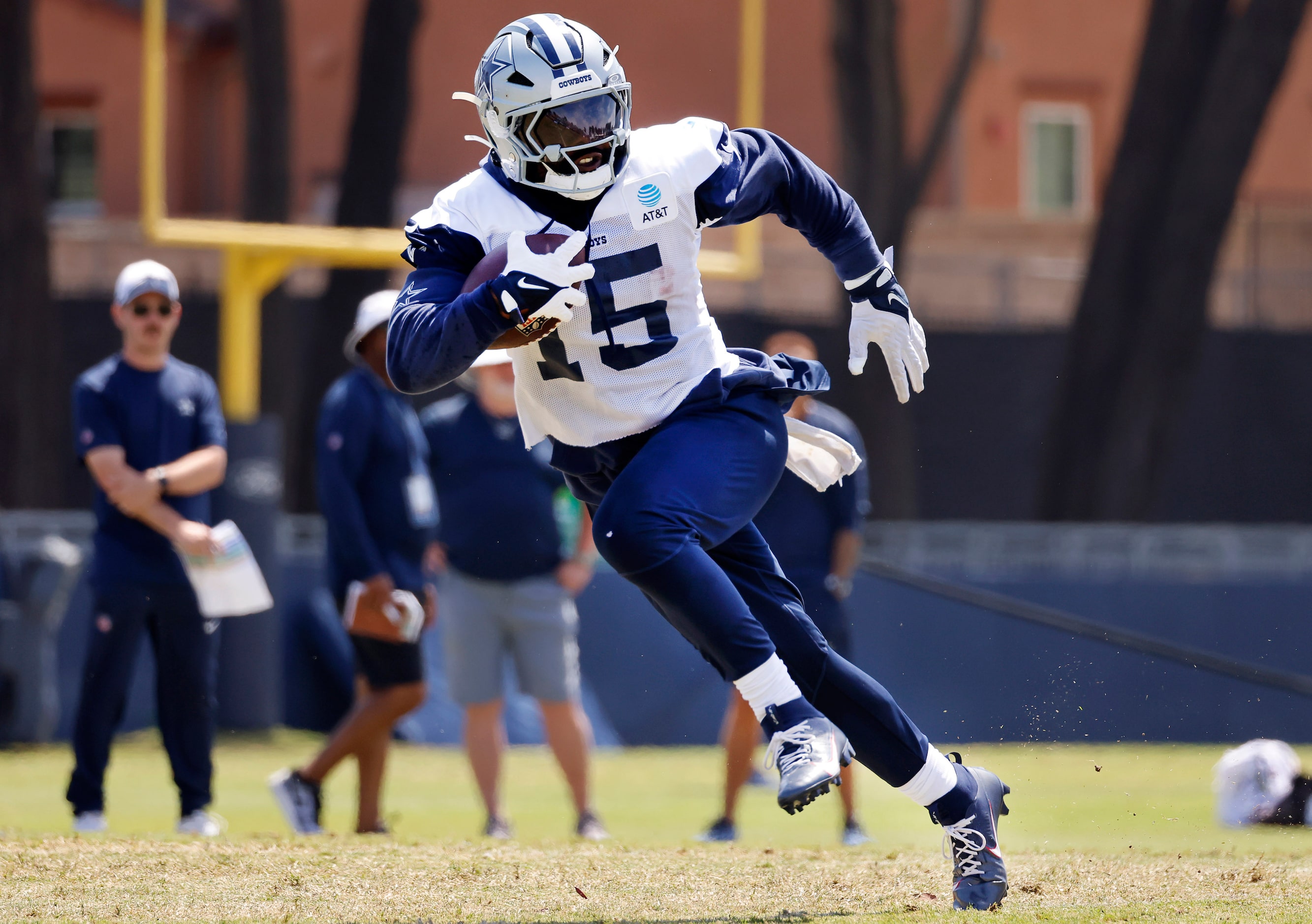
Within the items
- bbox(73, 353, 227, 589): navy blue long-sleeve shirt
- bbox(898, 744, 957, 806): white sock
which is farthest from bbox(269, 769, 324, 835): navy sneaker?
bbox(898, 744, 957, 806): white sock

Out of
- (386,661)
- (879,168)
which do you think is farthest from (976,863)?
(879,168)

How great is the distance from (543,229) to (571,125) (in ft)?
0.81

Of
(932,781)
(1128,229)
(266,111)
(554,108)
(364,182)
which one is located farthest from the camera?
(1128,229)

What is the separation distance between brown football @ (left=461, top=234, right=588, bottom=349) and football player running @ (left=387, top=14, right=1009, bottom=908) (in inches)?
1.1

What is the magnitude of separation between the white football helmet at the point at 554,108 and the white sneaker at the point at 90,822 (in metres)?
3.34

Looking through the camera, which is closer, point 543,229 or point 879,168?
point 543,229

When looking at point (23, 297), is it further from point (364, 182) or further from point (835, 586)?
point (835, 586)

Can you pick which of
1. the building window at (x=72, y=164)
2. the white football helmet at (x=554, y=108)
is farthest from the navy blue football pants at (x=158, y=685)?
the building window at (x=72, y=164)

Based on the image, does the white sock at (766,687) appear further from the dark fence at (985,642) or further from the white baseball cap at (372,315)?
the dark fence at (985,642)

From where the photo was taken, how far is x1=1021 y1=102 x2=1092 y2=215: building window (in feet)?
66.3

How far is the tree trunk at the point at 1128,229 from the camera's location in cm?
1368

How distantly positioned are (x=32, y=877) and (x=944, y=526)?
7318 millimetres

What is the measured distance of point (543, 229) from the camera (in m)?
4.05

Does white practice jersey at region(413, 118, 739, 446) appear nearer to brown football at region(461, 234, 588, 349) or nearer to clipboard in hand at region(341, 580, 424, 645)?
brown football at region(461, 234, 588, 349)
